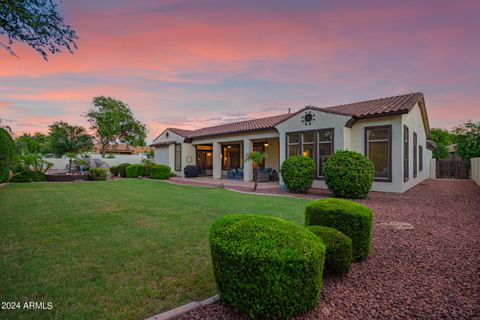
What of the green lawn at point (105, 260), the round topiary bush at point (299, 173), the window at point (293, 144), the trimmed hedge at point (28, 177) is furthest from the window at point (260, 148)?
the trimmed hedge at point (28, 177)

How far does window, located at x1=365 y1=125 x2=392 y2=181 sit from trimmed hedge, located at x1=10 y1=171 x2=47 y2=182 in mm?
20657

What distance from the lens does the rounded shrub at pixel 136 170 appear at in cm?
1995

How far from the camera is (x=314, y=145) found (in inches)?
478

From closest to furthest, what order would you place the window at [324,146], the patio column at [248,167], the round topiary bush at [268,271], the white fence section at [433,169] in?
the round topiary bush at [268,271] < the window at [324,146] < the patio column at [248,167] < the white fence section at [433,169]

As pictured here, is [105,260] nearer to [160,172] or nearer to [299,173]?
[299,173]

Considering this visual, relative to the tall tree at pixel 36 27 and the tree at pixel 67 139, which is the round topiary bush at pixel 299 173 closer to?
the tall tree at pixel 36 27

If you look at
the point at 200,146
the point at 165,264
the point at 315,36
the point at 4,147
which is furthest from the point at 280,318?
the point at 200,146

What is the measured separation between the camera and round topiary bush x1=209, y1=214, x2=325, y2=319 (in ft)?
6.29

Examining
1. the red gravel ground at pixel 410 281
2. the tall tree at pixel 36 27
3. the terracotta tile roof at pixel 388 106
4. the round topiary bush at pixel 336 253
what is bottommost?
the red gravel ground at pixel 410 281

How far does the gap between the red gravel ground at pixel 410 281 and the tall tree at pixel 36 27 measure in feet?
24.3

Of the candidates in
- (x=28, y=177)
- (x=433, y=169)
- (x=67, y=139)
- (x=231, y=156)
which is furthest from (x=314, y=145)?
(x=67, y=139)

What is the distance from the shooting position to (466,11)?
8445 mm

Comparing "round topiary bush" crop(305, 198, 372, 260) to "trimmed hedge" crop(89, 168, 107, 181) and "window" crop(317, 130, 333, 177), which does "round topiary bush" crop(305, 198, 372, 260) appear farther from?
"trimmed hedge" crop(89, 168, 107, 181)

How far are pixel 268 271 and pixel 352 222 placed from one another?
212 cm
